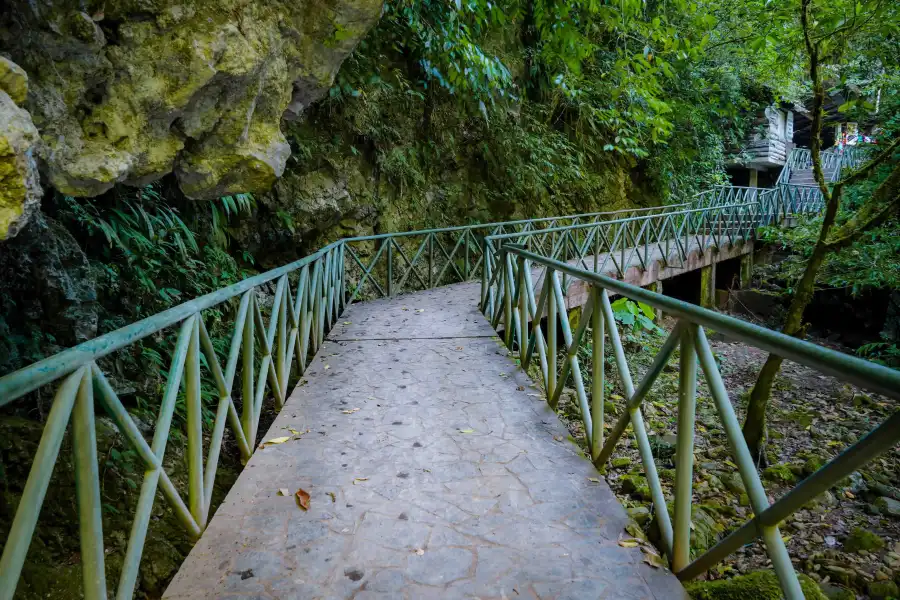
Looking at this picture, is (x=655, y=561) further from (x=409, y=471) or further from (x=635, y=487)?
(x=635, y=487)

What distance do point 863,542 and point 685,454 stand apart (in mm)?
3810

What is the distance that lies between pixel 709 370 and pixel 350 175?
748 centimetres

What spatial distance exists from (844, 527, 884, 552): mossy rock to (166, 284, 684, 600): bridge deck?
3122mm

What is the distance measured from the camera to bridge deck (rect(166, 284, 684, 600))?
190cm

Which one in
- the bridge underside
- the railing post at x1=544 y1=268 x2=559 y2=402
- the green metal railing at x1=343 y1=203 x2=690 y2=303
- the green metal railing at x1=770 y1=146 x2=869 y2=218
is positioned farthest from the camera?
the green metal railing at x1=770 y1=146 x2=869 y2=218

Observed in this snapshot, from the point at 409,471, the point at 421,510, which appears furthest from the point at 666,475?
the point at 421,510

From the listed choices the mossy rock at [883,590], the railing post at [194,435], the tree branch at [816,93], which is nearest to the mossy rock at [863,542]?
the mossy rock at [883,590]

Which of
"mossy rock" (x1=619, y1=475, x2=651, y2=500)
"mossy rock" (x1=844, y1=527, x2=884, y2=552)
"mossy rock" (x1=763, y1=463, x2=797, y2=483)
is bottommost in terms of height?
"mossy rock" (x1=763, y1=463, x2=797, y2=483)

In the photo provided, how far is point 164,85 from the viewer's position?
3.19 m

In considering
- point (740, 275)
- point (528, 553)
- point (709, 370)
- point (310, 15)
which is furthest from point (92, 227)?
point (740, 275)

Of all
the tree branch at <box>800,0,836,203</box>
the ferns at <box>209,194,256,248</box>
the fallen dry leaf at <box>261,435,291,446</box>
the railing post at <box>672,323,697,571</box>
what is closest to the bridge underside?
the tree branch at <box>800,0,836,203</box>

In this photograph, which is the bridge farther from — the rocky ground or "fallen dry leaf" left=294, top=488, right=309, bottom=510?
the rocky ground

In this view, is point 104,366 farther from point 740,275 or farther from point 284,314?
point 740,275

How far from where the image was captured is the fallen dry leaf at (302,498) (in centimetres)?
240
